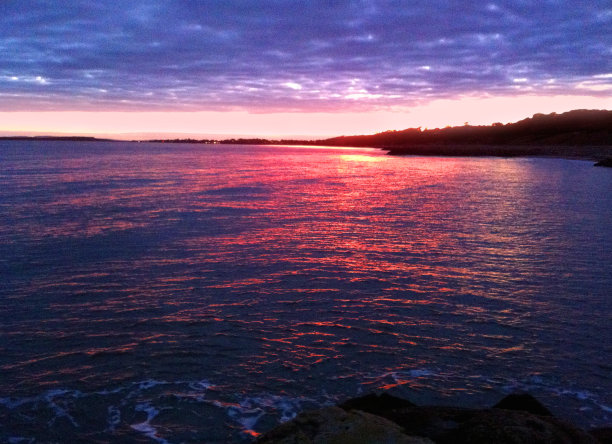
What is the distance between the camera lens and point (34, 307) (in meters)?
12.5

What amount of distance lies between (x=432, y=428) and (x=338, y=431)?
1912 mm

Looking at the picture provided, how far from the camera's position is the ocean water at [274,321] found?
8312 millimetres

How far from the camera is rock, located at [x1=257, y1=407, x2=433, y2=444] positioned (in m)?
4.81

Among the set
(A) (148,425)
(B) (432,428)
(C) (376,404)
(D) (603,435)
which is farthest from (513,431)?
(A) (148,425)

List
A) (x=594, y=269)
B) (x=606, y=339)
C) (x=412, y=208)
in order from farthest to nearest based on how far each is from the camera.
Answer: (x=412, y=208), (x=594, y=269), (x=606, y=339)

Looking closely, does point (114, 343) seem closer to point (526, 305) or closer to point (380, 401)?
point (380, 401)

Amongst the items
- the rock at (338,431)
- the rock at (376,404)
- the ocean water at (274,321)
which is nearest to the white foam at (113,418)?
the ocean water at (274,321)

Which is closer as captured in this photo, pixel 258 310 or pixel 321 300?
pixel 258 310

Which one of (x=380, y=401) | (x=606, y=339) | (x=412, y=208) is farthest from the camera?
(x=412, y=208)

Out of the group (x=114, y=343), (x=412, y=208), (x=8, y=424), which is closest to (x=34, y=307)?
(x=114, y=343)

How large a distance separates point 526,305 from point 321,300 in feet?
18.7

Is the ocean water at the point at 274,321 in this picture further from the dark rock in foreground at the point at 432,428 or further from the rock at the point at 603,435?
the dark rock in foreground at the point at 432,428

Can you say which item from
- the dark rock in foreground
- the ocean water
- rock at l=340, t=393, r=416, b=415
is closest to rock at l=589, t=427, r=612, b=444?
the dark rock in foreground

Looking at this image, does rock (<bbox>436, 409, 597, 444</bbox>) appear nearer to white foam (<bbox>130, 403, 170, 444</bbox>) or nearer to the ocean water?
the ocean water
